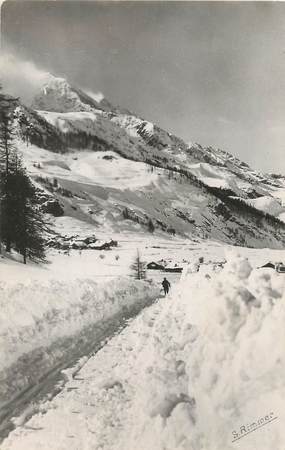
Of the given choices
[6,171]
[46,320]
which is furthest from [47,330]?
[6,171]

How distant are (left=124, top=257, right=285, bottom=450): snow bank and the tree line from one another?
6.58m

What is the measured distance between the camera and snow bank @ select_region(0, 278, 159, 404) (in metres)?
7.73

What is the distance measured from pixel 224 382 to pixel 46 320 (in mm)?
5497

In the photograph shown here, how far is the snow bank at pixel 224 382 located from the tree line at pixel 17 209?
6585 mm

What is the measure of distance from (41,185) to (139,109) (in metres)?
4.38

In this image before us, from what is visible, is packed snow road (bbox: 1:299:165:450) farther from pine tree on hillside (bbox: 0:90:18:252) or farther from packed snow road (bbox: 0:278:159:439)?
pine tree on hillside (bbox: 0:90:18:252)

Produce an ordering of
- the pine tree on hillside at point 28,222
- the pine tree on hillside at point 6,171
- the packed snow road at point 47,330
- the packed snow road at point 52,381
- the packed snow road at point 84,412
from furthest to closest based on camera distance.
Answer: the pine tree on hillside at point 6,171 → the pine tree on hillside at point 28,222 → the packed snow road at point 47,330 → the packed snow road at point 52,381 → the packed snow road at point 84,412

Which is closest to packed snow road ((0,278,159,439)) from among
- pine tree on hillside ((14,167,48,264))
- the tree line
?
pine tree on hillside ((14,167,48,264))

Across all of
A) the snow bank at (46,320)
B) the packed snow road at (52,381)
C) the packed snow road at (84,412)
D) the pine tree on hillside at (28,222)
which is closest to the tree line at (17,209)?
the pine tree on hillside at (28,222)

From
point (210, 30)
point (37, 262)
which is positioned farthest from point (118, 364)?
point (210, 30)

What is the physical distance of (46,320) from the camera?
1041 centimetres

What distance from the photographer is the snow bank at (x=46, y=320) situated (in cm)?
773
